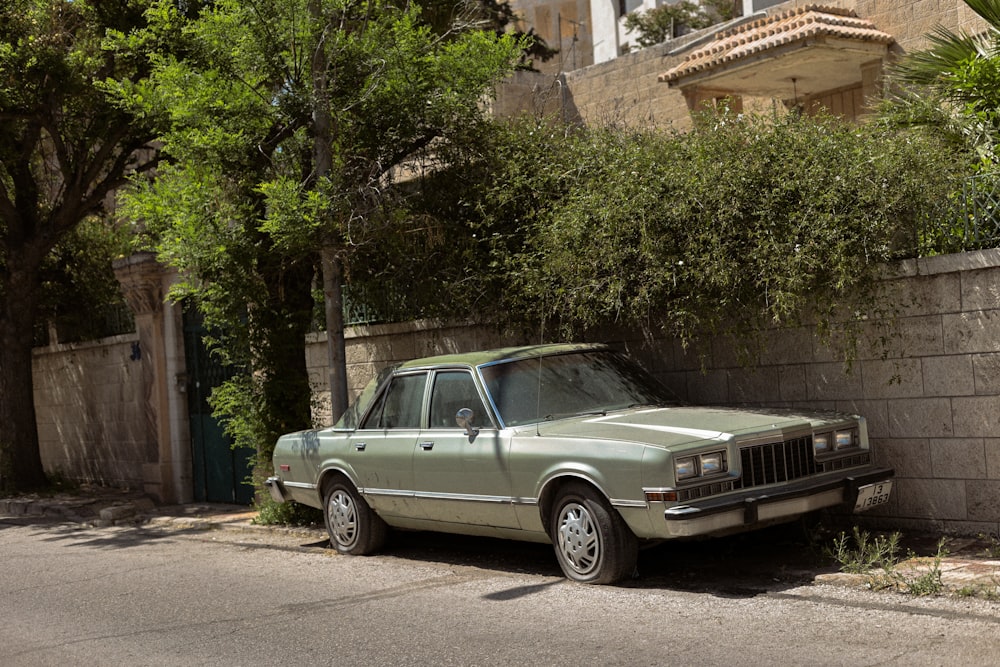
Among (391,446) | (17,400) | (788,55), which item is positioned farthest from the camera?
(788,55)

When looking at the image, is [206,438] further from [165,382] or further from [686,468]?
[686,468]

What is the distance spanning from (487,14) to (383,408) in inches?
658

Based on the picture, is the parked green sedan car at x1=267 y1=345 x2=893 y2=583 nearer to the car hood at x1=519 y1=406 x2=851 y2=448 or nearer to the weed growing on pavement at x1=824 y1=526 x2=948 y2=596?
the car hood at x1=519 y1=406 x2=851 y2=448

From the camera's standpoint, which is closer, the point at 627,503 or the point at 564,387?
the point at 627,503

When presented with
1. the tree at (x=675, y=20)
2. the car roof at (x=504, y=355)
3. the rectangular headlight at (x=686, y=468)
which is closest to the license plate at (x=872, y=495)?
the rectangular headlight at (x=686, y=468)

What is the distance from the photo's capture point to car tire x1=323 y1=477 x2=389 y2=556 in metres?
9.64

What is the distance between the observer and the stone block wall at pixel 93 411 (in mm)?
17719

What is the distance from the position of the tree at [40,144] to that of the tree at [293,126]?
3608 mm

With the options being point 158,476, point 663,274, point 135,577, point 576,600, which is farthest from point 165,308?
point 576,600

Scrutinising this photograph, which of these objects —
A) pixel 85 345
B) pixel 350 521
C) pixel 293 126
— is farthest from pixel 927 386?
pixel 85 345

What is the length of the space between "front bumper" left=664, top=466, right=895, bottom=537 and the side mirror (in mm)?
1815

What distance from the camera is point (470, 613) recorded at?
711 cm

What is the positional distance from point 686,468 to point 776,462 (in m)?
0.76

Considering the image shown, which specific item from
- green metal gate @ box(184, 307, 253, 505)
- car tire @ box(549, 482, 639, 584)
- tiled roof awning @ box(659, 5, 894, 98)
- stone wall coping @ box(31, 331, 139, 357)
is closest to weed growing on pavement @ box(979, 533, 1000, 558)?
car tire @ box(549, 482, 639, 584)
